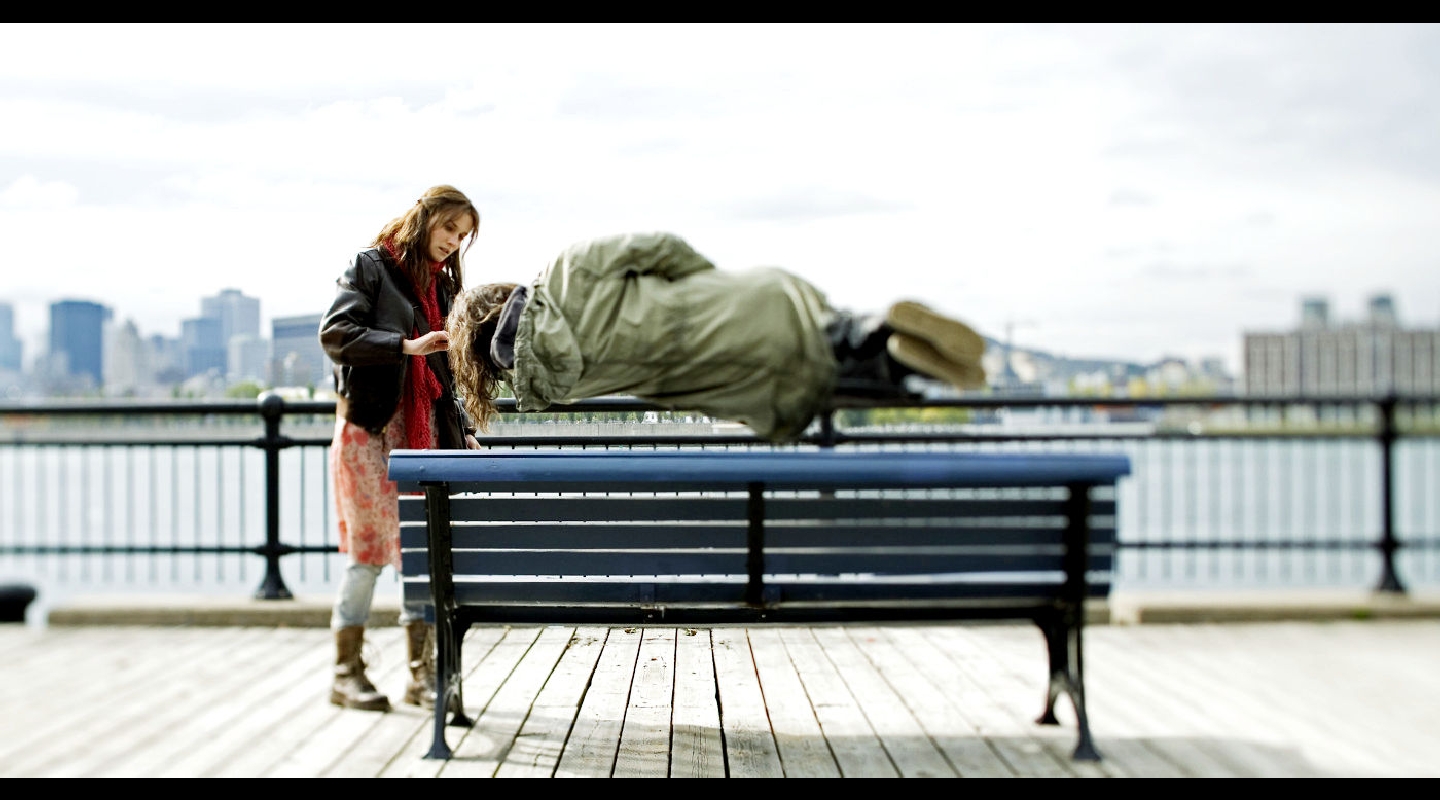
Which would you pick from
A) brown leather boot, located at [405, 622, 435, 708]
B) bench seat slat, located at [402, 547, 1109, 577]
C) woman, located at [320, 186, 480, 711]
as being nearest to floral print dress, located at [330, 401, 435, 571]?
woman, located at [320, 186, 480, 711]

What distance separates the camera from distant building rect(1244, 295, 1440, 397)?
177 inches

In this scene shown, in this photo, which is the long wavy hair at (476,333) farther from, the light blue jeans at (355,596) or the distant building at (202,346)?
the distant building at (202,346)

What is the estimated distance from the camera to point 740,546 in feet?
9.25

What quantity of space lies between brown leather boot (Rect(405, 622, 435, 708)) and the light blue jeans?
5 centimetres

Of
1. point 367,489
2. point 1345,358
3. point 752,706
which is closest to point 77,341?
point 367,489

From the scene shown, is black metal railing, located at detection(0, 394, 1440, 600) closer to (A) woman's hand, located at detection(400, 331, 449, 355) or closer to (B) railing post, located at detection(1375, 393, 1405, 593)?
(B) railing post, located at detection(1375, 393, 1405, 593)

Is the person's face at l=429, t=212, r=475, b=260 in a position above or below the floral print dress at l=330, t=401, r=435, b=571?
above

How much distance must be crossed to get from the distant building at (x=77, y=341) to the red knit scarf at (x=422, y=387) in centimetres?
218

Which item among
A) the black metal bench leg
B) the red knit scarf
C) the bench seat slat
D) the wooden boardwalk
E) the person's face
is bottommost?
the wooden boardwalk

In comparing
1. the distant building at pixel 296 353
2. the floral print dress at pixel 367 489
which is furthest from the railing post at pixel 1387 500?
the distant building at pixel 296 353

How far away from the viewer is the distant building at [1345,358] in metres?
4.48

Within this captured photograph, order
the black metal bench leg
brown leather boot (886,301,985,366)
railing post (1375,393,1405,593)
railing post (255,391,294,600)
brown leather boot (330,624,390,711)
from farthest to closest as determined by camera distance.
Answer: railing post (1375,393,1405,593) → railing post (255,391,294,600) → brown leather boot (330,624,390,711) → the black metal bench leg → brown leather boot (886,301,985,366)

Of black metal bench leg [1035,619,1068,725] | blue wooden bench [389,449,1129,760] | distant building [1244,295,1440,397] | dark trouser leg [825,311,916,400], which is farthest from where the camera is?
distant building [1244,295,1440,397]
